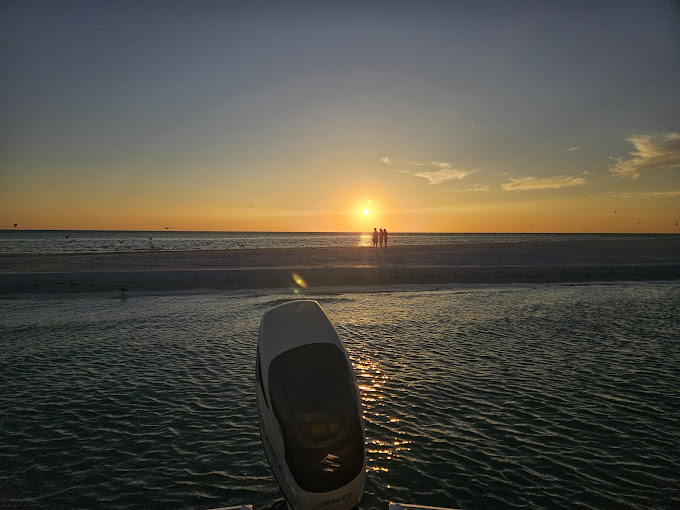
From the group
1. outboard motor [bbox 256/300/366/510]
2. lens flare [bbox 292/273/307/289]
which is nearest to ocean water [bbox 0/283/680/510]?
outboard motor [bbox 256/300/366/510]

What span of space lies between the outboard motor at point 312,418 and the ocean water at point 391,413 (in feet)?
5.34

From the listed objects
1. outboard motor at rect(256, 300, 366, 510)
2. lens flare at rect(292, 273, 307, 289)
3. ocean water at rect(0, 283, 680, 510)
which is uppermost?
outboard motor at rect(256, 300, 366, 510)

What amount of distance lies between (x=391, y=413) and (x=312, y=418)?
170 inches

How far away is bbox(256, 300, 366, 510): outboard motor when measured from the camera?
161 inches

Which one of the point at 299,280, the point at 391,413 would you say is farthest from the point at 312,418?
the point at 299,280

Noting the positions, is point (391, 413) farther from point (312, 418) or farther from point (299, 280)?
point (299, 280)

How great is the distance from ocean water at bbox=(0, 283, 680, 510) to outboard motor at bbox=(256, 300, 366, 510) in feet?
5.34

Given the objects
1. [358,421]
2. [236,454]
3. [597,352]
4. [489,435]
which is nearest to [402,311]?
[597,352]

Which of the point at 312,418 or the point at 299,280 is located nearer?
the point at 312,418

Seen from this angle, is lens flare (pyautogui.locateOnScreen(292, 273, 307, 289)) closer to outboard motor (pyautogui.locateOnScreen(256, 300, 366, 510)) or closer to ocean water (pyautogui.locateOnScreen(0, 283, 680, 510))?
ocean water (pyautogui.locateOnScreen(0, 283, 680, 510))

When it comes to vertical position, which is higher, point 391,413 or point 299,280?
point 299,280

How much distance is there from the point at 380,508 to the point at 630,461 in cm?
431

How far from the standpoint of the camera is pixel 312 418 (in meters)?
4.29

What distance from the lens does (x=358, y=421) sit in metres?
4.49
